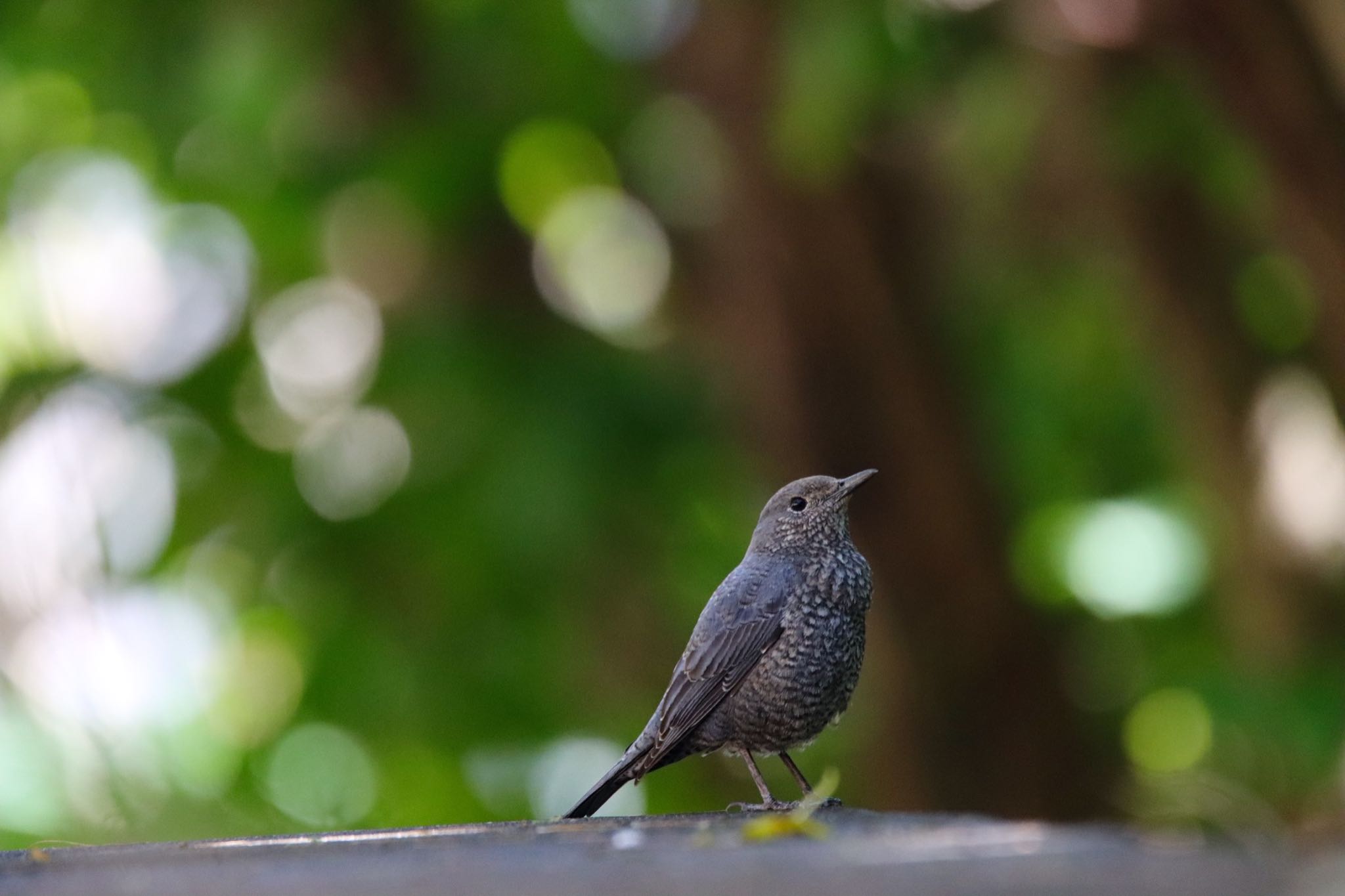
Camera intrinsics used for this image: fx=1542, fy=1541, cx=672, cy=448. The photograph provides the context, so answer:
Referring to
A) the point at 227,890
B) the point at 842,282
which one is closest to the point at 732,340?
the point at 842,282

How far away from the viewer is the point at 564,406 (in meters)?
7.62

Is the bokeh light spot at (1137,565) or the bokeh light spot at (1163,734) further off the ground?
the bokeh light spot at (1137,565)

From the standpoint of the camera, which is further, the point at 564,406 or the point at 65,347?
the point at 564,406

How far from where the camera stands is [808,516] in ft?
15.0

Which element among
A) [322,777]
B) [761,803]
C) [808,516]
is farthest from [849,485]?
[322,777]

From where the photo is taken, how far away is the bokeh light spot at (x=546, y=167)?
7957 millimetres

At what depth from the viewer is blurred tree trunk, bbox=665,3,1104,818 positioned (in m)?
7.40

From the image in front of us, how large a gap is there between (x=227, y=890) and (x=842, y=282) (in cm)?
595

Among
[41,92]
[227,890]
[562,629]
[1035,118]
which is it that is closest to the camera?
[227,890]

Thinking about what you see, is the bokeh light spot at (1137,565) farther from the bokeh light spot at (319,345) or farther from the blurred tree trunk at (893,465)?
the bokeh light spot at (319,345)

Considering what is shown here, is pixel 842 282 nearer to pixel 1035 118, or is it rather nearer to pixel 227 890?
pixel 1035 118

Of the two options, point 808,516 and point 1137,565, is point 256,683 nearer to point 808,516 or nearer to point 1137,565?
point 1137,565

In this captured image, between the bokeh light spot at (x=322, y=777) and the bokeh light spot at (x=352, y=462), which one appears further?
the bokeh light spot at (x=352, y=462)

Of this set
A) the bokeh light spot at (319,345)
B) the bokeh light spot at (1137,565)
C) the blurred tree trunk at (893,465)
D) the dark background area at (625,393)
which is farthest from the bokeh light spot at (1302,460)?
the bokeh light spot at (319,345)
